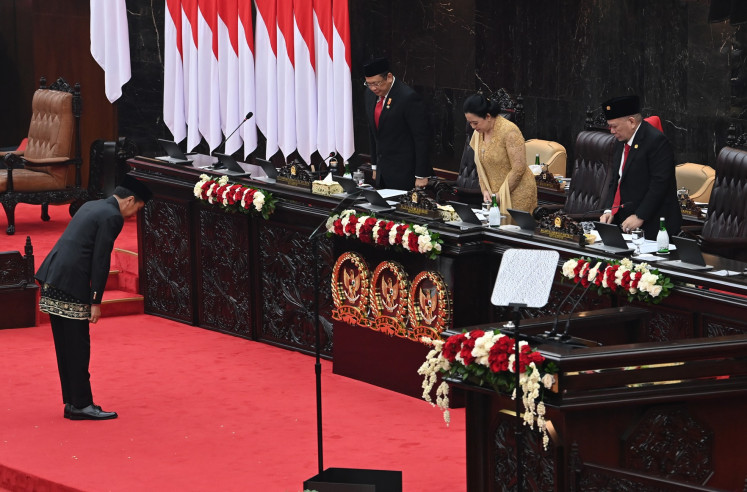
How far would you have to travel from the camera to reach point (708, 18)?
25.9 feet

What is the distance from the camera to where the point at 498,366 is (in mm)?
4473

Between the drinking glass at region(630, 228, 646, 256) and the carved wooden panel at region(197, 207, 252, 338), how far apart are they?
256cm

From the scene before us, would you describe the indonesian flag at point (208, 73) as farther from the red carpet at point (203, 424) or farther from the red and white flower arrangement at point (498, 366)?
the red and white flower arrangement at point (498, 366)

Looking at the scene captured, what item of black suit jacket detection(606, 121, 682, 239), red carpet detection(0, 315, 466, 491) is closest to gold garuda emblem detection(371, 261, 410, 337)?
red carpet detection(0, 315, 466, 491)

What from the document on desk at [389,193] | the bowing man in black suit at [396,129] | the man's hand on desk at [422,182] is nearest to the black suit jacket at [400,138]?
the bowing man in black suit at [396,129]

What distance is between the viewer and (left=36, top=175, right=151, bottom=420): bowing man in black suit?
646cm

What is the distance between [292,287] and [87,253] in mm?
1601

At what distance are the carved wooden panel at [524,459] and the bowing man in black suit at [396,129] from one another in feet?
11.5

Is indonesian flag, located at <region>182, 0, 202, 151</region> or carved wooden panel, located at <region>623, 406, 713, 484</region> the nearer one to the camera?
carved wooden panel, located at <region>623, 406, 713, 484</region>

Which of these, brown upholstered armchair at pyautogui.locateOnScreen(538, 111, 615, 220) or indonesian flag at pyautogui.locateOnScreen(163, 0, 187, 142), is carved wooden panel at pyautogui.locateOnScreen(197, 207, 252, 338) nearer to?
brown upholstered armchair at pyautogui.locateOnScreen(538, 111, 615, 220)

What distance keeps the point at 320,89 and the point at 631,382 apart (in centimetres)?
A: 602

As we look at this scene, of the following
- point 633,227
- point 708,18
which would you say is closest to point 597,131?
point 708,18

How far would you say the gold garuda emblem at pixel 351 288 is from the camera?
7.12m

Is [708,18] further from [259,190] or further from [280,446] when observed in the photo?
[280,446]
